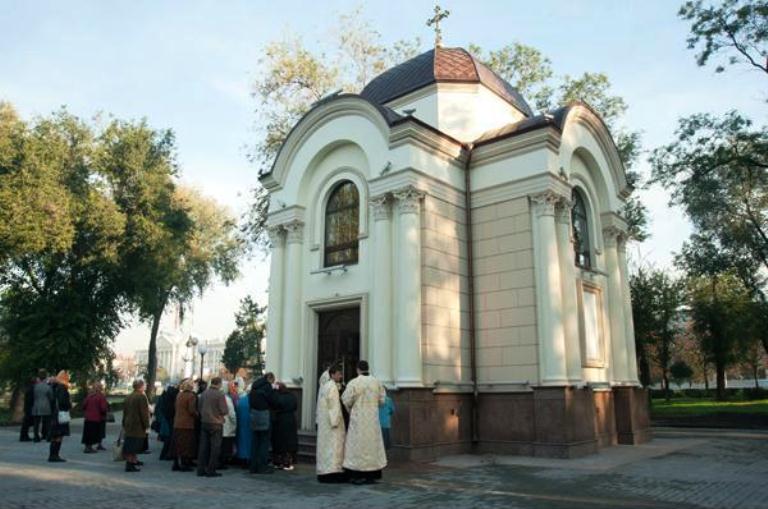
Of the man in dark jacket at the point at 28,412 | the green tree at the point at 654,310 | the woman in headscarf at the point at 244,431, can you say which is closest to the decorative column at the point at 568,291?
the woman in headscarf at the point at 244,431

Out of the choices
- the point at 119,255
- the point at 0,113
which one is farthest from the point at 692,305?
the point at 0,113

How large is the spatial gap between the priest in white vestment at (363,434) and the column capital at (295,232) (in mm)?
7057

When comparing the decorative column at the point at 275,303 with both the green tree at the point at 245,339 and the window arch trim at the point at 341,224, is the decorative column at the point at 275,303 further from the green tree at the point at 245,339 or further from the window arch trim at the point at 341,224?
the green tree at the point at 245,339

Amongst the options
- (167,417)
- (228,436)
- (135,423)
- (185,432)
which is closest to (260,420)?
(228,436)

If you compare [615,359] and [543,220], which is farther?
[615,359]

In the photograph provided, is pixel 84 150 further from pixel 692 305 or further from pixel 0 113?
pixel 692 305

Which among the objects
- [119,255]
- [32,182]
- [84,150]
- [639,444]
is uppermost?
[84,150]

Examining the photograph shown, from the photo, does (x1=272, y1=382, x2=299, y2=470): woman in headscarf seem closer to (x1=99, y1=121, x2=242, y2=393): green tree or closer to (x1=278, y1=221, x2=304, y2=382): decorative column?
(x1=278, y1=221, x2=304, y2=382): decorative column

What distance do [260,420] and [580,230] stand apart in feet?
32.5

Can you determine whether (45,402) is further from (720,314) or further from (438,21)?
(720,314)

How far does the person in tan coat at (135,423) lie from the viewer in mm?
10320

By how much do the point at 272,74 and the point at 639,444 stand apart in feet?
62.9

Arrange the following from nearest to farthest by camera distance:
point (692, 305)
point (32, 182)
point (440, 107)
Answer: point (440, 107)
point (32, 182)
point (692, 305)

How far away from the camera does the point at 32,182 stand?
23.5 metres
